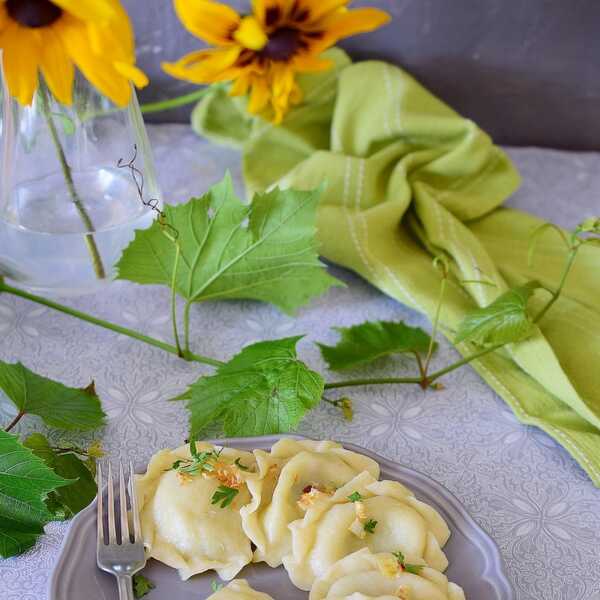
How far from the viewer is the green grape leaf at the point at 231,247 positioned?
0.69 meters

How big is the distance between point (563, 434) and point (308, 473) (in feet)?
0.63

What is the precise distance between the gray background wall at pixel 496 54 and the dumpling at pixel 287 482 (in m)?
0.55

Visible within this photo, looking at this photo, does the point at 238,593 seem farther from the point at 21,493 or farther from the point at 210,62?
the point at 210,62

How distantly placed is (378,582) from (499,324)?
0.25 m

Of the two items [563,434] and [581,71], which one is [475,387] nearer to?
[563,434]

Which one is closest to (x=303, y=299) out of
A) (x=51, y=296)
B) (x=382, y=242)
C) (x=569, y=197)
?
(x=382, y=242)

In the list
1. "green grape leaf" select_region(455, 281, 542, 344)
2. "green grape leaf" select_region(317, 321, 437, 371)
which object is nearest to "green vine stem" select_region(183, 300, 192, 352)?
"green grape leaf" select_region(317, 321, 437, 371)

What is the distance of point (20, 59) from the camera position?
57 cm

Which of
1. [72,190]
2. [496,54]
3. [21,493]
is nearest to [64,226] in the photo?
[72,190]

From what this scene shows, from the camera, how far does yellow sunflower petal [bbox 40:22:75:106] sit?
569 mm

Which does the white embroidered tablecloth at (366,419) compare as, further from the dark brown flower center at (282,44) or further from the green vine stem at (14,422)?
the dark brown flower center at (282,44)

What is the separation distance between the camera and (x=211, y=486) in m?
0.53

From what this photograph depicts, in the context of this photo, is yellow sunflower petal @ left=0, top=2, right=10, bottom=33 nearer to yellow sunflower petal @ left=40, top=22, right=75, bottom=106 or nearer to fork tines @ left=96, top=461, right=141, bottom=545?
yellow sunflower petal @ left=40, top=22, right=75, bottom=106

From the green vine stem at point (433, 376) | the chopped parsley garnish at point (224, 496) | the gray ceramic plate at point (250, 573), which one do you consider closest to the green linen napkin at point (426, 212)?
the green vine stem at point (433, 376)
